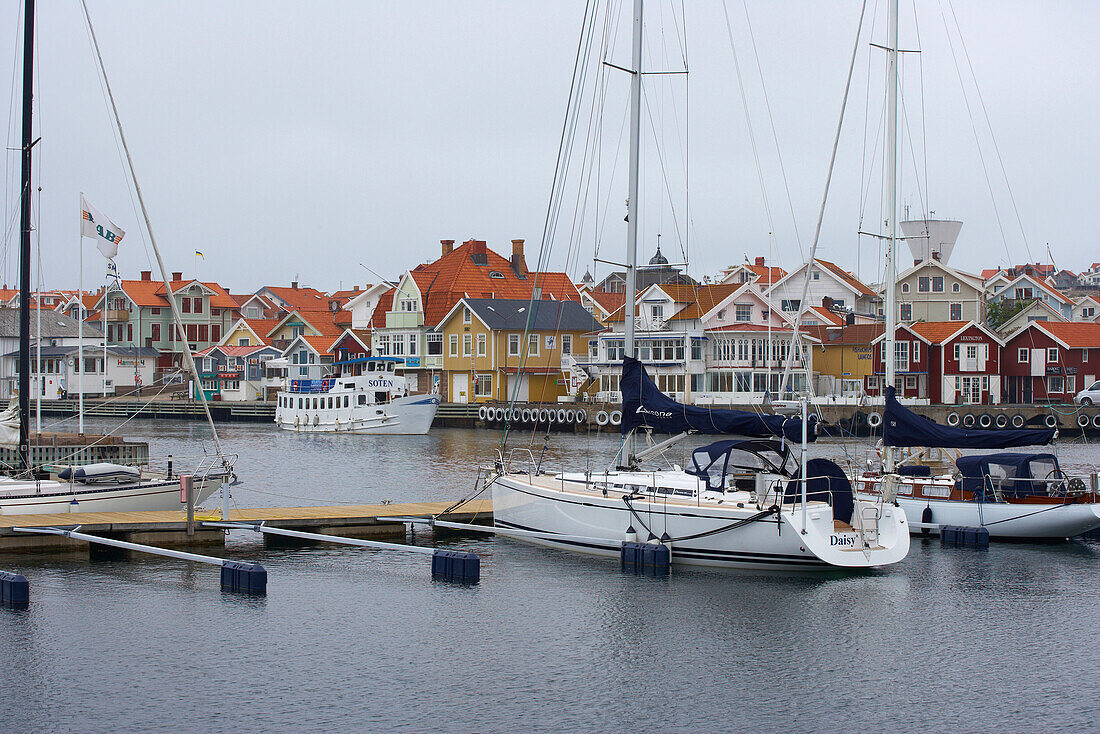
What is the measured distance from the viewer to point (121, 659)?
17141mm

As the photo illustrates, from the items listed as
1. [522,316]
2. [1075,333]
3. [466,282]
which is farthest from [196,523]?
[466,282]

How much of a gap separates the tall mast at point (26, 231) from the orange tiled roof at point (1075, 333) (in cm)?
5838

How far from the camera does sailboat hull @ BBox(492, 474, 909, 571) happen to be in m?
21.5

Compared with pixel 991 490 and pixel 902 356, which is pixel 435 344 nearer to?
pixel 902 356

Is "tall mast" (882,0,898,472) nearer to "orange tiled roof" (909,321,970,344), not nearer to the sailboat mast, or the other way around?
the sailboat mast

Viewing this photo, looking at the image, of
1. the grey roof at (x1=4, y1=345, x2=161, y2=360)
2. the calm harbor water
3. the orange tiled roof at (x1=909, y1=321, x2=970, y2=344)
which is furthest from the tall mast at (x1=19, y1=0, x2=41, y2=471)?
the grey roof at (x1=4, y1=345, x2=161, y2=360)

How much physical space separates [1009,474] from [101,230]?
76.1 feet

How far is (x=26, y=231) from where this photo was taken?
27562 millimetres

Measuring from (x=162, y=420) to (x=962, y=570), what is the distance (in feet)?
231

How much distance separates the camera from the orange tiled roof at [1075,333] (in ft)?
227

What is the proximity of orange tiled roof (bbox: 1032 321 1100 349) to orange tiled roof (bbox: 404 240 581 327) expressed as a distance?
31.0 m

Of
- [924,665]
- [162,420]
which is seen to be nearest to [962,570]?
[924,665]

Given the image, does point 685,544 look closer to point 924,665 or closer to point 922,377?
point 924,665

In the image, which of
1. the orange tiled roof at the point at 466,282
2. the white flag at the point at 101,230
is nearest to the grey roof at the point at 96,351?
the orange tiled roof at the point at 466,282
